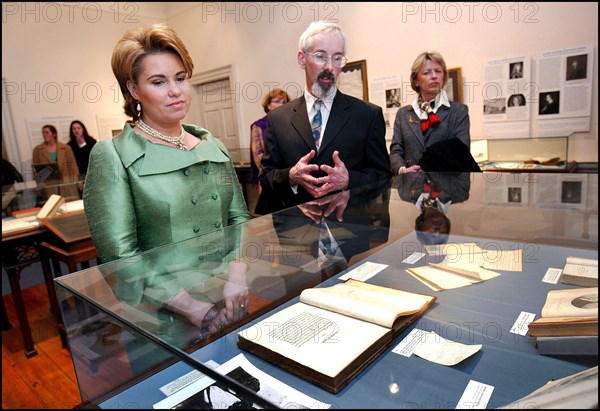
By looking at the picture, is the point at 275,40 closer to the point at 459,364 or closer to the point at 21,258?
the point at 21,258

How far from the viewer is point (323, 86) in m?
1.63

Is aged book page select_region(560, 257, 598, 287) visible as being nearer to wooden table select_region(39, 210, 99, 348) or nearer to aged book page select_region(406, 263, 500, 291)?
aged book page select_region(406, 263, 500, 291)

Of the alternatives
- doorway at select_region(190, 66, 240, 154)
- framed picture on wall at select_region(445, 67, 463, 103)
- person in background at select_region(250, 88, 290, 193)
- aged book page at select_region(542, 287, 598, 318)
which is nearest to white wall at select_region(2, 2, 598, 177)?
framed picture on wall at select_region(445, 67, 463, 103)

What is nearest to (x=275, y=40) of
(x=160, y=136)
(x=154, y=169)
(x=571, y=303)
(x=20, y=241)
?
(x=20, y=241)

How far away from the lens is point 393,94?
17.7 ft

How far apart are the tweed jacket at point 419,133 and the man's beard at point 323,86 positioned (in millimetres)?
1026

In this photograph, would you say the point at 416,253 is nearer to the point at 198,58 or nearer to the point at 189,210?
the point at 189,210

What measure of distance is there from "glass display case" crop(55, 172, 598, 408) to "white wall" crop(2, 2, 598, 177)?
3.32m

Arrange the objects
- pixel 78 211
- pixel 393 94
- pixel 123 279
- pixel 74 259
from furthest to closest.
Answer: pixel 393 94
pixel 78 211
pixel 74 259
pixel 123 279

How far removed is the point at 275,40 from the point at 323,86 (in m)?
5.47

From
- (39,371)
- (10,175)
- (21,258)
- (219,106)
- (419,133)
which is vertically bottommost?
(39,371)

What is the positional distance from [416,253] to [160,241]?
830 mm

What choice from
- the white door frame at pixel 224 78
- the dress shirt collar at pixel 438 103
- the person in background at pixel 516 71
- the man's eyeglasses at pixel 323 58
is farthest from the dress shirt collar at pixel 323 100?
the white door frame at pixel 224 78

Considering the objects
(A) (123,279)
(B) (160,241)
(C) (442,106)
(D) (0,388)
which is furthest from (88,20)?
(A) (123,279)
